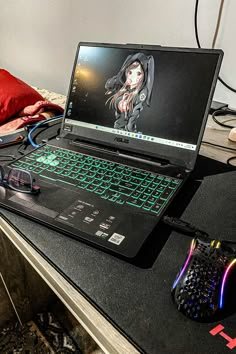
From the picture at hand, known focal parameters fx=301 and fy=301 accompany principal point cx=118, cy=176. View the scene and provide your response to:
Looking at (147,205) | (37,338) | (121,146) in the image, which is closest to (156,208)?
(147,205)

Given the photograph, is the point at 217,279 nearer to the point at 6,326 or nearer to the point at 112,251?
the point at 112,251

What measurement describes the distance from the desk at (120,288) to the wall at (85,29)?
0.72 meters

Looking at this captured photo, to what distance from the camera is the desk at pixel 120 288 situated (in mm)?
344

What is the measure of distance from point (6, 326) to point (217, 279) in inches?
42.4

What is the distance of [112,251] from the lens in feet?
1.47

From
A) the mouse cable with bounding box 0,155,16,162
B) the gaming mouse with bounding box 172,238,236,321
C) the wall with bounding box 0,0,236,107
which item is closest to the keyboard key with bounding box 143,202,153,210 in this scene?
the gaming mouse with bounding box 172,238,236,321

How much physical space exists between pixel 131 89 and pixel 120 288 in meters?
0.48

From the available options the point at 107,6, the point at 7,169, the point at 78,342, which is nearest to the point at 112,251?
the point at 7,169

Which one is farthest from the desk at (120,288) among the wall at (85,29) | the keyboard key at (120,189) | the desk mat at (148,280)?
the wall at (85,29)

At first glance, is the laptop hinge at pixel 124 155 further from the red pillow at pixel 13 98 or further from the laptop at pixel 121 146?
the red pillow at pixel 13 98

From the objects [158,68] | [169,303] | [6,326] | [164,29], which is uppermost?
[164,29]

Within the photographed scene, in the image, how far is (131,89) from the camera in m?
0.72

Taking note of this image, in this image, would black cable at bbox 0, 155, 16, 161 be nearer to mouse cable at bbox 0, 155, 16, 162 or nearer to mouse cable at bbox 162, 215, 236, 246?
mouse cable at bbox 0, 155, 16, 162

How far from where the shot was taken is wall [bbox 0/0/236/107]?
1.02 meters
